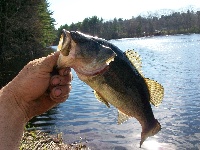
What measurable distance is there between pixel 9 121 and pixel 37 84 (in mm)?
587

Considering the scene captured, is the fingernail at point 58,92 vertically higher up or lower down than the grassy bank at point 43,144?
higher up

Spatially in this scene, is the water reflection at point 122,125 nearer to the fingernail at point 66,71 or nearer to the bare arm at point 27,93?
the bare arm at point 27,93

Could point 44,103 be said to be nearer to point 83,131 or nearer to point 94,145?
point 94,145

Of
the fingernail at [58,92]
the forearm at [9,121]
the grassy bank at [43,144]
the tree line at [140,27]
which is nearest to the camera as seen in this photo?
the forearm at [9,121]

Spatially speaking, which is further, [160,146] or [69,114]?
[69,114]

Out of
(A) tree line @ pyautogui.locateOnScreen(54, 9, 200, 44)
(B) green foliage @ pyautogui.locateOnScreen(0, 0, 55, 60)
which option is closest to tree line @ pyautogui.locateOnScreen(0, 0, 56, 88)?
(B) green foliage @ pyautogui.locateOnScreen(0, 0, 55, 60)

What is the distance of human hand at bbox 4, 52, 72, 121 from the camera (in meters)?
3.87

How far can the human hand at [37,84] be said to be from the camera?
12.7 ft

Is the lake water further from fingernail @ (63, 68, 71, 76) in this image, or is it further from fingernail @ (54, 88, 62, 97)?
fingernail @ (63, 68, 71, 76)

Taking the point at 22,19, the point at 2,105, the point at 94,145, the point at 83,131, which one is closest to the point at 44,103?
the point at 2,105

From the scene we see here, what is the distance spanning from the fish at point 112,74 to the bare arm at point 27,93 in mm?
303

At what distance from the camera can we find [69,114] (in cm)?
1747

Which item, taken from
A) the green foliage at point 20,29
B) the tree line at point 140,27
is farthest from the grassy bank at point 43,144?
the tree line at point 140,27

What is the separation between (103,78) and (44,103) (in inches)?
50.3
